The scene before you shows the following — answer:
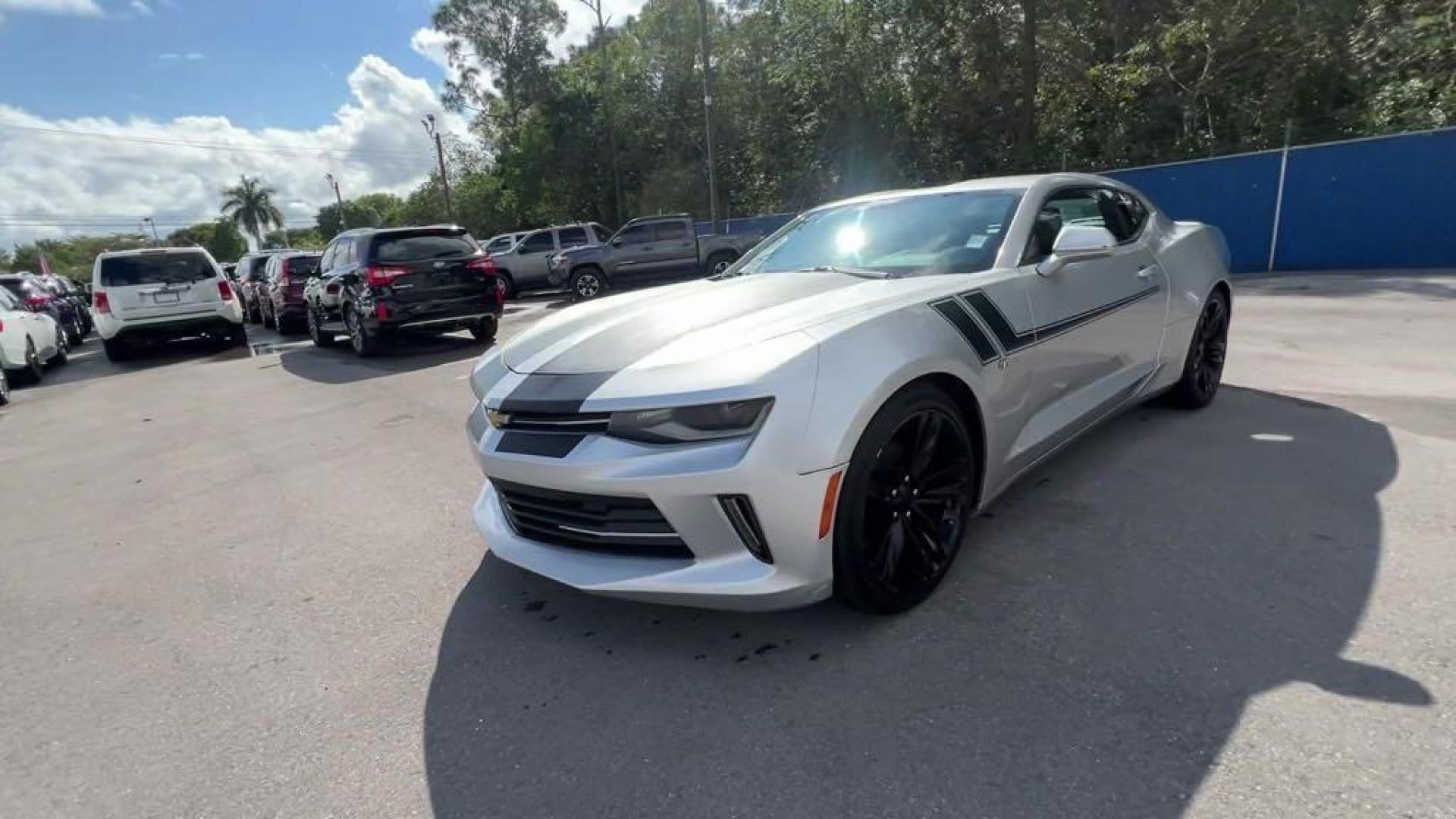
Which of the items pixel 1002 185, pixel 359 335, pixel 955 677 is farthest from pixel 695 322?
pixel 359 335

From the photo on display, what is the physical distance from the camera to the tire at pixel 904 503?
7.73 ft

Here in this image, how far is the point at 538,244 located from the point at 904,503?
18179 millimetres

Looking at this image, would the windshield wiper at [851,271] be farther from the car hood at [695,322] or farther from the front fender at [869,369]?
the front fender at [869,369]

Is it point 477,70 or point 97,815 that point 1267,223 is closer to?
point 97,815

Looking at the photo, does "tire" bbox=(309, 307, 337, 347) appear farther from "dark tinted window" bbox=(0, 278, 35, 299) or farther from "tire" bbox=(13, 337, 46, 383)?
"dark tinted window" bbox=(0, 278, 35, 299)

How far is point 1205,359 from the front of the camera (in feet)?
15.8

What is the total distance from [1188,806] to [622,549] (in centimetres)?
165

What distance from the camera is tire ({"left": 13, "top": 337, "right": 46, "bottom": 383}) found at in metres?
10.4

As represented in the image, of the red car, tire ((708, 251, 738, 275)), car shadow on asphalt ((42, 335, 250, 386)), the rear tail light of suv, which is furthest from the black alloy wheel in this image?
the rear tail light of suv

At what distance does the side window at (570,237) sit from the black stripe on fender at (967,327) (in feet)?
57.7

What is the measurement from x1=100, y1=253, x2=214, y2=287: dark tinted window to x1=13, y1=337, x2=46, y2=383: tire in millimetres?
1258

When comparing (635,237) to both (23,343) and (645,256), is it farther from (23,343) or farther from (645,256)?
(23,343)

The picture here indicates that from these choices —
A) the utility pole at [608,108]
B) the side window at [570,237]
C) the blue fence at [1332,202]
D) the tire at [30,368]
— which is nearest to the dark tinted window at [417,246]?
the tire at [30,368]

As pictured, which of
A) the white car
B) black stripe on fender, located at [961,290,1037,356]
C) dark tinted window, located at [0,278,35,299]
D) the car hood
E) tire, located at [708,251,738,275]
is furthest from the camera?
tire, located at [708,251,738,275]
